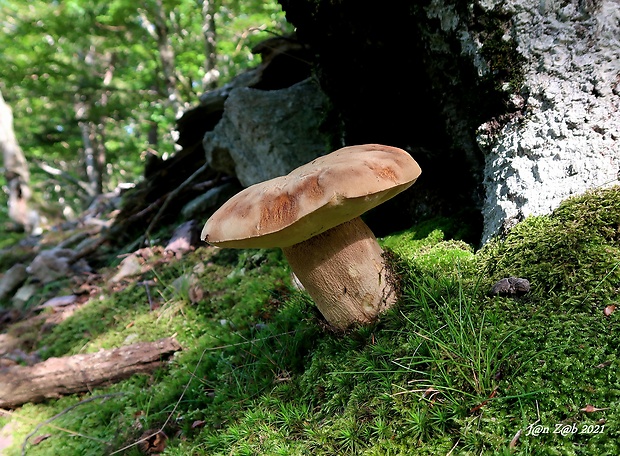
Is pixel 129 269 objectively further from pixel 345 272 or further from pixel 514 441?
pixel 514 441

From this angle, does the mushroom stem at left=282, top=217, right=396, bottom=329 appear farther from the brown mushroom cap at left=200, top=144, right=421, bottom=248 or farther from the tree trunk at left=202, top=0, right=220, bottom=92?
the tree trunk at left=202, top=0, right=220, bottom=92

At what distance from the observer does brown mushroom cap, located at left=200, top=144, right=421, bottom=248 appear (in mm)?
1271

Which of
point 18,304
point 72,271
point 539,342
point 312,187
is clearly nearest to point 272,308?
point 312,187

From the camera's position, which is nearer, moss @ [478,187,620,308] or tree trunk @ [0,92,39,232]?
moss @ [478,187,620,308]

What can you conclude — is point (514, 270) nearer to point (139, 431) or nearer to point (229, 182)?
point (139, 431)

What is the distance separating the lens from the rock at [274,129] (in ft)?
11.7

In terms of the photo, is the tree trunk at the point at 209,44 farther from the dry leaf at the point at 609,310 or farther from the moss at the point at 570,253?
the dry leaf at the point at 609,310

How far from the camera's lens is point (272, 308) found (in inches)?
102

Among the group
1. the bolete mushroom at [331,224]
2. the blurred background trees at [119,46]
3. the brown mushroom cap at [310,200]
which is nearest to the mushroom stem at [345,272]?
the bolete mushroom at [331,224]

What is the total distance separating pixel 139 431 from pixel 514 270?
2219 mm

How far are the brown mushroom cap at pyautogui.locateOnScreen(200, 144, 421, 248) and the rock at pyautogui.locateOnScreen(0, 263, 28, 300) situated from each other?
666 cm

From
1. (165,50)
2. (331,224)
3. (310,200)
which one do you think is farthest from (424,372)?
(165,50)

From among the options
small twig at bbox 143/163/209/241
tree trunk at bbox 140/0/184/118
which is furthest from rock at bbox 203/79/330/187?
tree trunk at bbox 140/0/184/118

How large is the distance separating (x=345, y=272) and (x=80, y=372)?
2.43 metres
